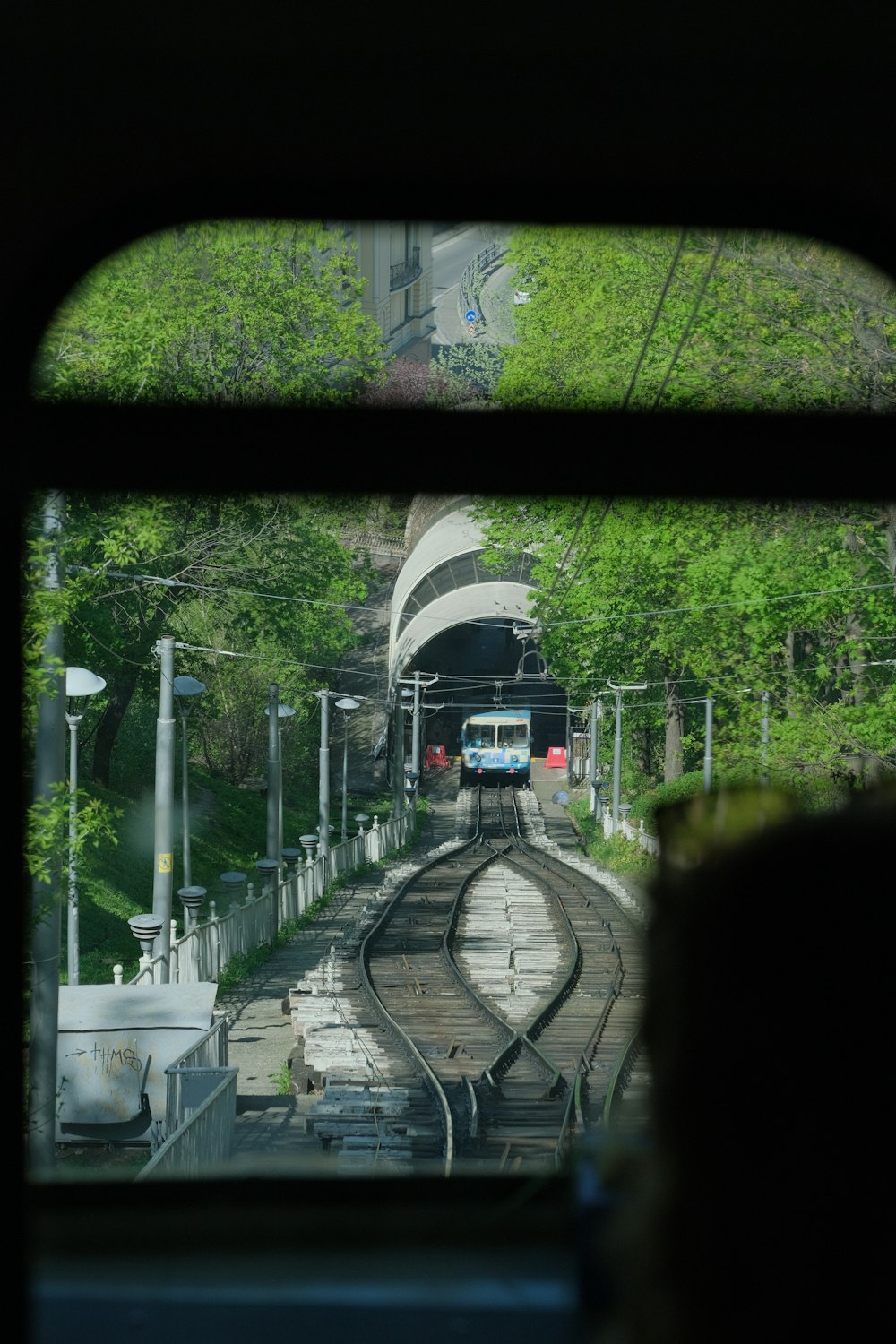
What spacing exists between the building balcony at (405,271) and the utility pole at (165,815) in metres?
8.27

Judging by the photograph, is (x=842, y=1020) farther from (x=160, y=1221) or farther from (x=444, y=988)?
(x=444, y=988)

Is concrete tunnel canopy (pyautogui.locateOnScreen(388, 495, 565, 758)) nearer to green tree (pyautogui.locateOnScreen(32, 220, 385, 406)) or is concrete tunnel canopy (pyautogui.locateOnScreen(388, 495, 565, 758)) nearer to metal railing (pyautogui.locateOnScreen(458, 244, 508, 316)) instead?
metal railing (pyautogui.locateOnScreen(458, 244, 508, 316))

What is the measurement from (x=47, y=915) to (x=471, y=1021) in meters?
8.95

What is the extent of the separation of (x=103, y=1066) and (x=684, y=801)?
850cm

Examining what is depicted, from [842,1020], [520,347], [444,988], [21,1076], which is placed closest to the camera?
[842,1020]

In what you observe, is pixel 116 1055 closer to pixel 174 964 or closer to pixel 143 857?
pixel 174 964

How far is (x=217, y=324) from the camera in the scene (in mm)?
11891

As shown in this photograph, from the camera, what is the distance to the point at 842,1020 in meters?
1.08

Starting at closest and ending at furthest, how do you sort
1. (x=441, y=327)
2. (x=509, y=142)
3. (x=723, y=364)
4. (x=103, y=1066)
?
(x=509, y=142) → (x=723, y=364) → (x=103, y=1066) → (x=441, y=327)

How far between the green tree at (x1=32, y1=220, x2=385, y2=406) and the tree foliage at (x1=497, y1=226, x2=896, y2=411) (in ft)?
2.43

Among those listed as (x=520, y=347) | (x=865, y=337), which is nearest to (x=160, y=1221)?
(x=865, y=337)

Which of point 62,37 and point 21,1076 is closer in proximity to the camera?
point 21,1076

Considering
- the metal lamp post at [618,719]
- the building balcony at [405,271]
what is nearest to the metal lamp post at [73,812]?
the building balcony at [405,271]

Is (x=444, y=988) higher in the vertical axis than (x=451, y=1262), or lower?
lower
